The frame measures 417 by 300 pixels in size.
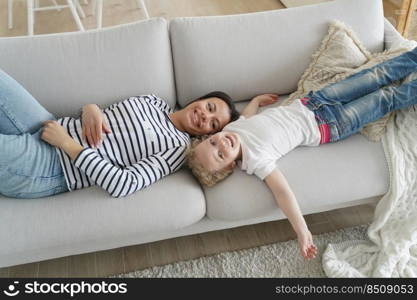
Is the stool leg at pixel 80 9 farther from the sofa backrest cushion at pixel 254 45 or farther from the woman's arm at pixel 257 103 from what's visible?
the woman's arm at pixel 257 103

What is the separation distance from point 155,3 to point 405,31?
83.6 inches

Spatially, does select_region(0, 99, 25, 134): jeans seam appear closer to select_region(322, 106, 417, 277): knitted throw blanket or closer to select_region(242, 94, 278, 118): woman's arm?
select_region(242, 94, 278, 118): woman's arm

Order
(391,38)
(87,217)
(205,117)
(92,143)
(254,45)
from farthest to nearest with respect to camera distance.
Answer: (391,38) < (254,45) < (205,117) < (92,143) < (87,217)

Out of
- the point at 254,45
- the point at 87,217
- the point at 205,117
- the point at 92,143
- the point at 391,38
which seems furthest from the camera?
the point at 391,38

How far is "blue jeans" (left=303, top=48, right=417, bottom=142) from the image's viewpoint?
1.54 metres

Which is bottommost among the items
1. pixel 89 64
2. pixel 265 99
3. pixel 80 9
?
pixel 265 99

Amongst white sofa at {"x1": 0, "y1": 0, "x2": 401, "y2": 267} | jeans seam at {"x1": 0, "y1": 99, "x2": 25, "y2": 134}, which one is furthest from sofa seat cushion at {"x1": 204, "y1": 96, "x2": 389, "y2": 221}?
jeans seam at {"x1": 0, "y1": 99, "x2": 25, "y2": 134}

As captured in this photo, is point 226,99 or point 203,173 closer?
point 203,173

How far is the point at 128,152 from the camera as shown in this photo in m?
1.43

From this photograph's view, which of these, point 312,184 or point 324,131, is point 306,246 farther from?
point 324,131

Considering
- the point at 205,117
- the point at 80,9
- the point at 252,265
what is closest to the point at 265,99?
the point at 205,117

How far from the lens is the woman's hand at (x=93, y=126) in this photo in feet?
4.62

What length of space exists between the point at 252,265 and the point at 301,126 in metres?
0.61

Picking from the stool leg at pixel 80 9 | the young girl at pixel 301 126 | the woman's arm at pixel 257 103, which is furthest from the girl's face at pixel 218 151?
the stool leg at pixel 80 9
